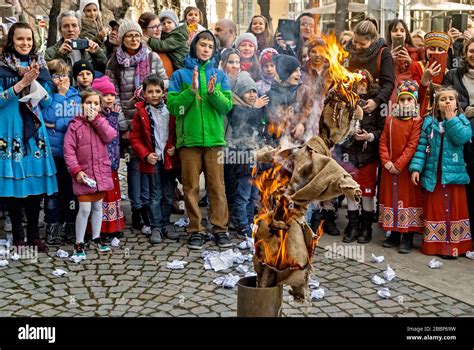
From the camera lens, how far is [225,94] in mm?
6348

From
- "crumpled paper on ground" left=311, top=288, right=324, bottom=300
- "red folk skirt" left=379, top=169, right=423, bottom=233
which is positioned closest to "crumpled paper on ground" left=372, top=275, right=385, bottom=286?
"crumpled paper on ground" left=311, top=288, right=324, bottom=300

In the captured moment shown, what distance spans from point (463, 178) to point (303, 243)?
3104 millimetres

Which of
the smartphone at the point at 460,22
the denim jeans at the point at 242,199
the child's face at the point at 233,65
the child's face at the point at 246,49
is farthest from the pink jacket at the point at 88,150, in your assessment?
the smartphone at the point at 460,22

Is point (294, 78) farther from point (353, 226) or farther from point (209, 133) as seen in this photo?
point (353, 226)

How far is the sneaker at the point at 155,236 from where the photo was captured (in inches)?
252

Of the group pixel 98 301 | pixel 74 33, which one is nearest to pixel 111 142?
pixel 74 33

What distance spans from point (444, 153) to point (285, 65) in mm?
1950

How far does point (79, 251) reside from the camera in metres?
5.90

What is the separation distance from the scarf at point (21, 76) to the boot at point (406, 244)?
3.76 metres

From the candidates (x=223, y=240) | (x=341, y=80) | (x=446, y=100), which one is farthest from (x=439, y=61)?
(x=341, y=80)

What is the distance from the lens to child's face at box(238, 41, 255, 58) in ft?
24.0

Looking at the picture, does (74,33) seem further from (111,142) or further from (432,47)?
(432,47)
